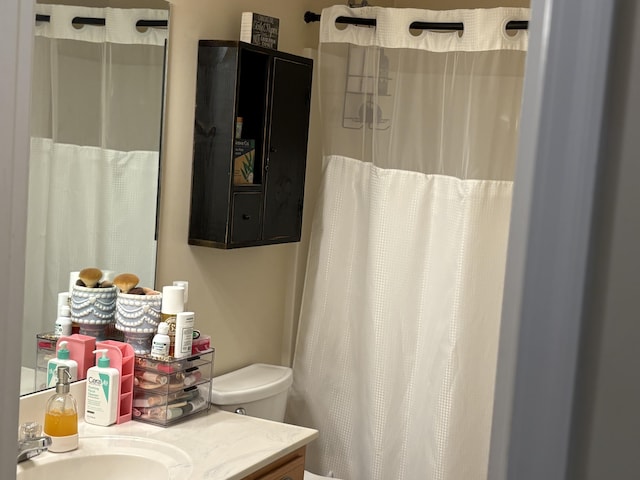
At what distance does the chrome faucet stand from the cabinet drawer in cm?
90

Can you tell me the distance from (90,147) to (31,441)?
79 centimetres

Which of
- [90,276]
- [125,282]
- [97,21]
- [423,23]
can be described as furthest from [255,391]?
[423,23]

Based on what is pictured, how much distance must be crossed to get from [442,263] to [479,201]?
26 cm

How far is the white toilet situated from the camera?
259 cm

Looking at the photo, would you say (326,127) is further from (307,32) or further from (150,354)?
(150,354)

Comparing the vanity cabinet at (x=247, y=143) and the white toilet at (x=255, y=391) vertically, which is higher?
the vanity cabinet at (x=247, y=143)

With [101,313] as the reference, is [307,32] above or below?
above

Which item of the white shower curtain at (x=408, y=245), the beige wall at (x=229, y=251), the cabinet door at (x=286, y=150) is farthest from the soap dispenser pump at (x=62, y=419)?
the white shower curtain at (x=408, y=245)

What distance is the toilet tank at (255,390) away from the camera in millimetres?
2586

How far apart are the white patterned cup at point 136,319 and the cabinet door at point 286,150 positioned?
0.63m

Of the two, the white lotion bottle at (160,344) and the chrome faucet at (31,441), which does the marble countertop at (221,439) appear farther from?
the white lotion bottle at (160,344)

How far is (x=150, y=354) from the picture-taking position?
2260 mm

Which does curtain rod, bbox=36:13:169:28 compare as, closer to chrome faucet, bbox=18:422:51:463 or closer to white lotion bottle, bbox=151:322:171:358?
white lotion bottle, bbox=151:322:171:358

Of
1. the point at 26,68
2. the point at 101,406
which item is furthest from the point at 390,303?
the point at 26,68
